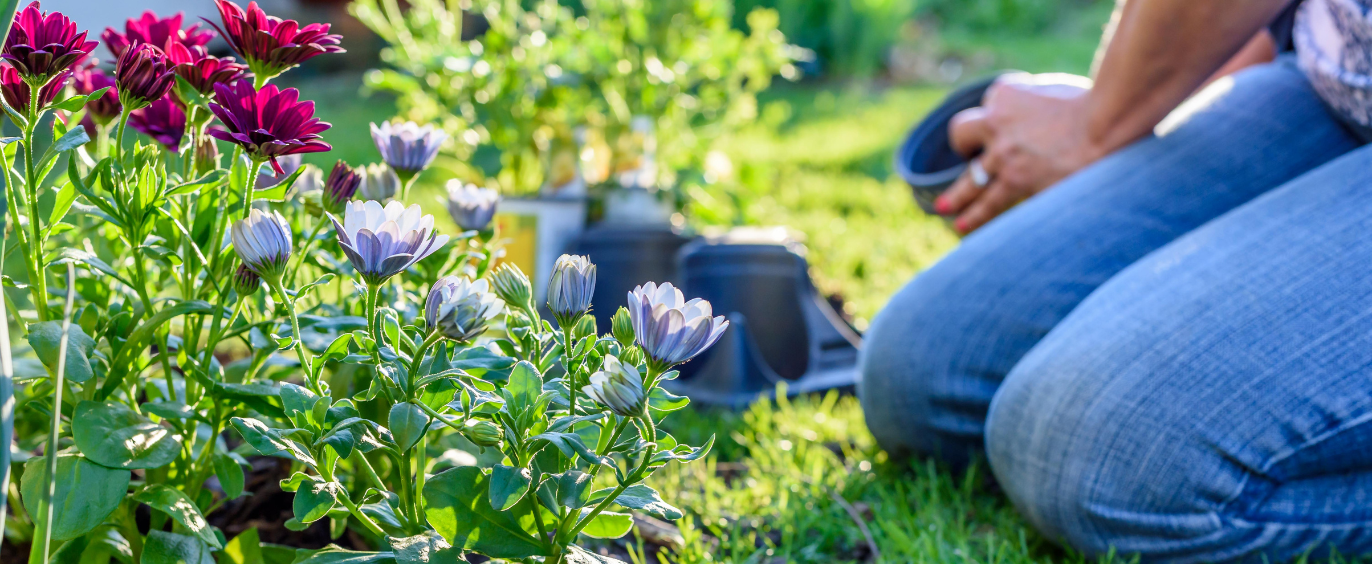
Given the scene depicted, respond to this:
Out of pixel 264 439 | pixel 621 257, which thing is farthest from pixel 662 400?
pixel 621 257

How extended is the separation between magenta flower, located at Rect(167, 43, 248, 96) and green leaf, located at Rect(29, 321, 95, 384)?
18 centimetres

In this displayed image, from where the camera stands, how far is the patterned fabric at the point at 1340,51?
39.4 inches

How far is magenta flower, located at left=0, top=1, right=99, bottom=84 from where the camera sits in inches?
20.6

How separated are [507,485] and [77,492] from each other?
28cm

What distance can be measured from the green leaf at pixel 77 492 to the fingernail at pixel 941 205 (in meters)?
1.20

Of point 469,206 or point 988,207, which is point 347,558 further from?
point 988,207

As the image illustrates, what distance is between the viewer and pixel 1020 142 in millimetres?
1424

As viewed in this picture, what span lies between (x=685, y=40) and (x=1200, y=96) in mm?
957

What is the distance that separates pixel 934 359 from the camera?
1223mm

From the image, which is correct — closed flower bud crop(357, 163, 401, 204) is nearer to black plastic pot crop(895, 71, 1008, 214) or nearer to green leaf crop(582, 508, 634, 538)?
green leaf crop(582, 508, 634, 538)

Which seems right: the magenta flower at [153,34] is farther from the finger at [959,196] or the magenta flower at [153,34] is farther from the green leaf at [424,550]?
the finger at [959,196]

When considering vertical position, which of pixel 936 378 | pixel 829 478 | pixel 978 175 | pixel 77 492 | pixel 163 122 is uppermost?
pixel 163 122

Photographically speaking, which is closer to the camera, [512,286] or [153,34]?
[512,286]

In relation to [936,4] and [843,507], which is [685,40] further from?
[936,4]
